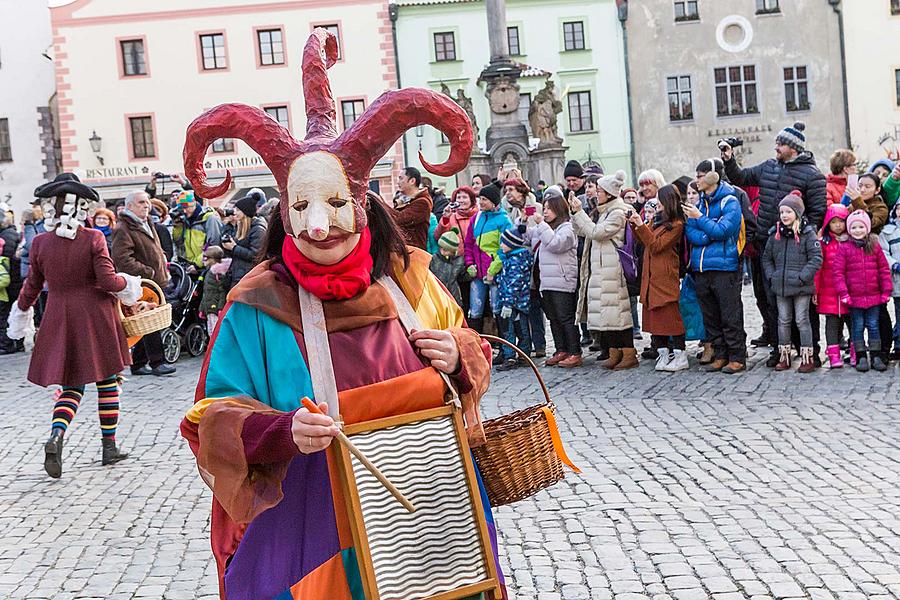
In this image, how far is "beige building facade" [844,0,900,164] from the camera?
40.7m

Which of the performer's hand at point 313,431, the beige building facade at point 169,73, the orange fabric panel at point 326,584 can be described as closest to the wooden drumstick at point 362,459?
the performer's hand at point 313,431

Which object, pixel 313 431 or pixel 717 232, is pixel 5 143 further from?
pixel 313 431

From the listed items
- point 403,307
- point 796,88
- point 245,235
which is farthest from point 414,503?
point 796,88

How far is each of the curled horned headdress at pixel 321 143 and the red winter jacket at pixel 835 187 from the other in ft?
30.3

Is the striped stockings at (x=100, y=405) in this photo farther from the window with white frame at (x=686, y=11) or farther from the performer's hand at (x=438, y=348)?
the window with white frame at (x=686, y=11)

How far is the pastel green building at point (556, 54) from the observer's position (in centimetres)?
4122

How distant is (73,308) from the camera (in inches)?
337

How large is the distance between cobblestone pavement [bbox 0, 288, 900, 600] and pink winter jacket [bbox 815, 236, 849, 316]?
2.22ft

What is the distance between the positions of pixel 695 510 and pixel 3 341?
13.9 m

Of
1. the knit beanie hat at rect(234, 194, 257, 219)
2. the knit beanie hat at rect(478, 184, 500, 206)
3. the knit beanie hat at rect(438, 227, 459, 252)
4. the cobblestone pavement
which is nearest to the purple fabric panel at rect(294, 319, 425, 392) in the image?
the cobblestone pavement

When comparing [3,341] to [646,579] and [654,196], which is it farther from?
[646,579]

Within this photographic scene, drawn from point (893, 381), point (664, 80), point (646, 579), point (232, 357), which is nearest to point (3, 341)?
point (893, 381)

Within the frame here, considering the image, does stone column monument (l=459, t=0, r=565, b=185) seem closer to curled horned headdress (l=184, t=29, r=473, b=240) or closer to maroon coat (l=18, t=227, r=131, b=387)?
maroon coat (l=18, t=227, r=131, b=387)

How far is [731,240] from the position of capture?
10.8 meters
